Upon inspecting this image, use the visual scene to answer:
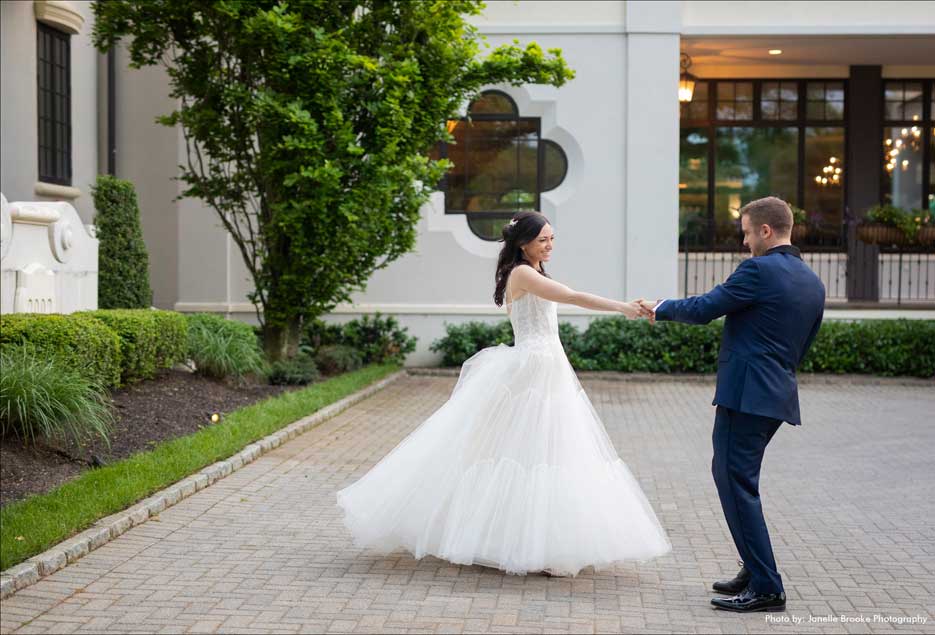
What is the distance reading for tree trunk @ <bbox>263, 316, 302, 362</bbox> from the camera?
49.5 feet

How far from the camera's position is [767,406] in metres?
5.52

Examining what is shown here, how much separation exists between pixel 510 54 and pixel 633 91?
13.1 ft

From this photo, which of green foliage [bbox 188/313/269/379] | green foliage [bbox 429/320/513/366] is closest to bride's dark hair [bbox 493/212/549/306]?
green foliage [bbox 188/313/269/379]

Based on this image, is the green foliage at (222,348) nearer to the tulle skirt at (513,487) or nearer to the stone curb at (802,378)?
the stone curb at (802,378)

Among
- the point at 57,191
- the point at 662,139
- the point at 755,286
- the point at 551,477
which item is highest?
the point at 662,139

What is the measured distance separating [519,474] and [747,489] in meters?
1.28

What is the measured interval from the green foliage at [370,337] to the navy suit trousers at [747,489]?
12.2 meters

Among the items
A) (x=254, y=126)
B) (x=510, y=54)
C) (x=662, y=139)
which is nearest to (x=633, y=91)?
(x=662, y=139)

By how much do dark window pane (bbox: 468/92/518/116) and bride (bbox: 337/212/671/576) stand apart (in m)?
12.1

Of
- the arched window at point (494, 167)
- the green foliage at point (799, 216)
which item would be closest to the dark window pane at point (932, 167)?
the green foliage at point (799, 216)

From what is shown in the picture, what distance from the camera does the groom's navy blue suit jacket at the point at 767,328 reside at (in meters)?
5.54

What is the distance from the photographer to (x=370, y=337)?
17875 mm

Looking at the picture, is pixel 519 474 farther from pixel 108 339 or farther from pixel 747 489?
pixel 108 339

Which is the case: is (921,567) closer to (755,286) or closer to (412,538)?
(755,286)
